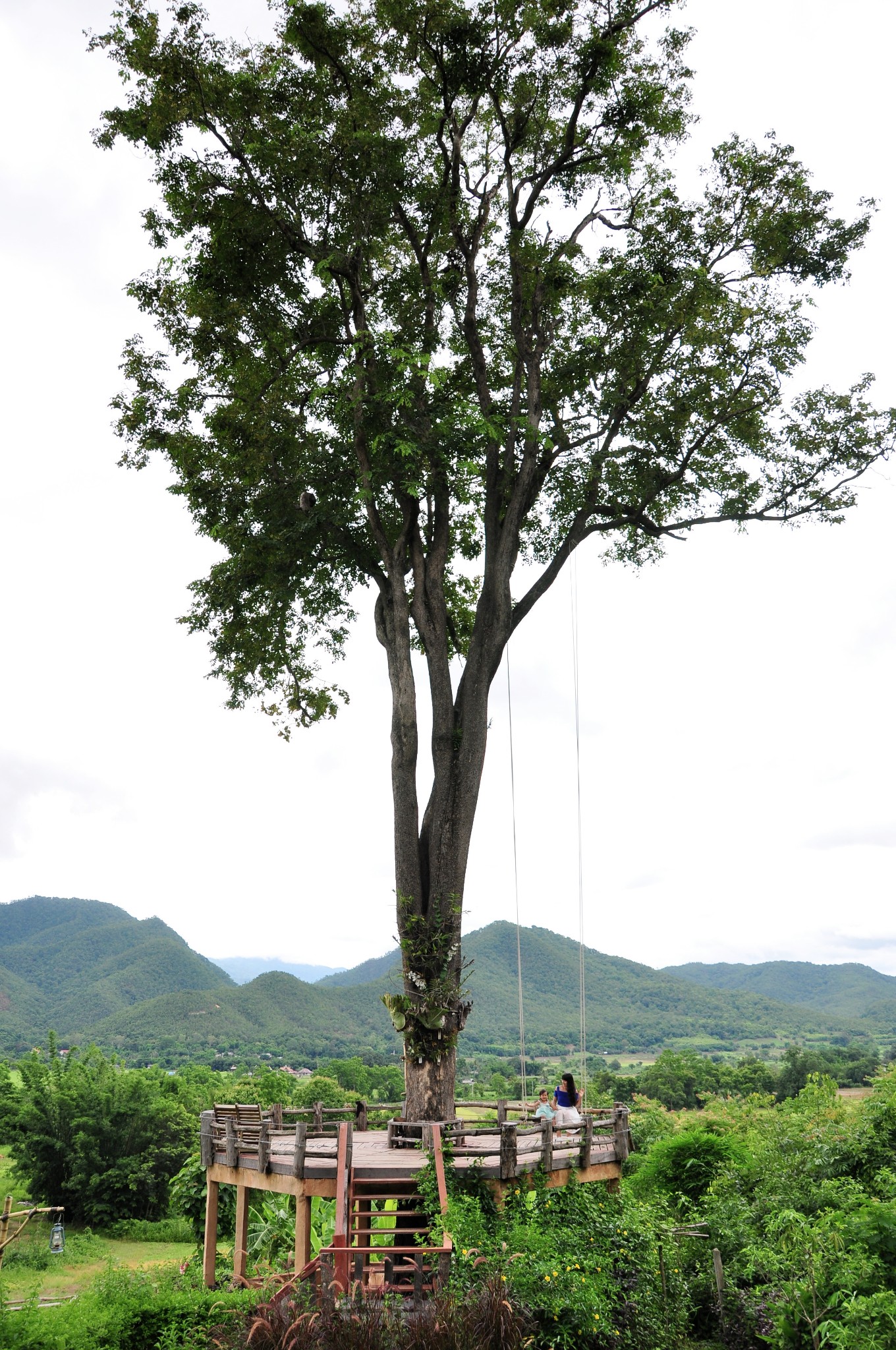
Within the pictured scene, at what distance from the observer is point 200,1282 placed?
41.7 feet

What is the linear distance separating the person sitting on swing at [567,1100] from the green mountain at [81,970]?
81.6 metres

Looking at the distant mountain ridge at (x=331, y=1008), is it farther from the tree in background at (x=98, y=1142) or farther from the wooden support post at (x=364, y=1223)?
the wooden support post at (x=364, y=1223)

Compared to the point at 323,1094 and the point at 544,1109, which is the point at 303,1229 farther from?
the point at 323,1094

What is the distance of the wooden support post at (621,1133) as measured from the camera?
12727 millimetres

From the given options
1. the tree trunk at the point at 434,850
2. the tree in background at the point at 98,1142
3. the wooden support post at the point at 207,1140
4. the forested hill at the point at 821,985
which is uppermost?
the tree trunk at the point at 434,850

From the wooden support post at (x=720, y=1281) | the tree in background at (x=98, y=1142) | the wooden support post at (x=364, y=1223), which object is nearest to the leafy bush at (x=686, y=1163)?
the wooden support post at (x=720, y=1281)

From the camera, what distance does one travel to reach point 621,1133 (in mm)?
12812

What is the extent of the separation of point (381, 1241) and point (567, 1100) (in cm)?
348

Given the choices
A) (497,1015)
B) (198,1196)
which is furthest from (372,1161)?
(497,1015)

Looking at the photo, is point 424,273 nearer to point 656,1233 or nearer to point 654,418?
point 654,418

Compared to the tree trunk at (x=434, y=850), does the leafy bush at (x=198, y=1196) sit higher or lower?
lower

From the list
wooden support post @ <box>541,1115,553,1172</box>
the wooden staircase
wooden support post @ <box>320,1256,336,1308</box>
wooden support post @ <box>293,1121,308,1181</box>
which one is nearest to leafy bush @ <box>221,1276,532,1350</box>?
wooden support post @ <box>320,1256,336,1308</box>

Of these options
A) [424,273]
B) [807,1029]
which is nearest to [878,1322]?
[424,273]

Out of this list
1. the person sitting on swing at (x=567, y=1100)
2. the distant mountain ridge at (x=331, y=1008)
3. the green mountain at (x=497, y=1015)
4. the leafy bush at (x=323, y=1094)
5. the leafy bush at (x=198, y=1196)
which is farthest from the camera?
the distant mountain ridge at (x=331, y=1008)
